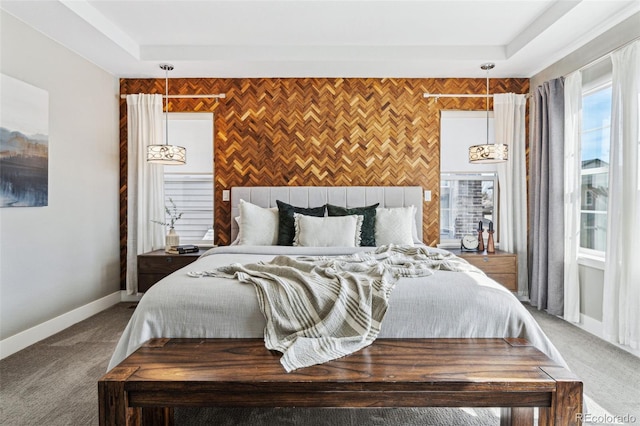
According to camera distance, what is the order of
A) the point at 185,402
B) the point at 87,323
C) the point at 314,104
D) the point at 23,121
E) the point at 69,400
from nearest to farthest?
the point at 185,402 < the point at 69,400 < the point at 23,121 < the point at 87,323 < the point at 314,104

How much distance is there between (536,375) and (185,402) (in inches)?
56.3

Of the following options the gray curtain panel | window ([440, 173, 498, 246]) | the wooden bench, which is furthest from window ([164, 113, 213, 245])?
the gray curtain panel

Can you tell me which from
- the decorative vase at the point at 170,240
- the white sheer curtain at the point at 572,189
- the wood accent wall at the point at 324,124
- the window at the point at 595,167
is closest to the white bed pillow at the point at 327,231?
the wood accent wall at the point at 324,124

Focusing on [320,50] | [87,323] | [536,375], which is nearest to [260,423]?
[536,375]

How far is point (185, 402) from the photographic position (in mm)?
1547

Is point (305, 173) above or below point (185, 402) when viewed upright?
above

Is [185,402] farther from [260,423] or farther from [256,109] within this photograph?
[256,109]

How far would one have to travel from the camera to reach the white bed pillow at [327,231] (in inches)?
139

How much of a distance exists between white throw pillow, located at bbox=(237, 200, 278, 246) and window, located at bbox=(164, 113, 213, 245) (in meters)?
0.95

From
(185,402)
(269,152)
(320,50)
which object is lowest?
(185,402)

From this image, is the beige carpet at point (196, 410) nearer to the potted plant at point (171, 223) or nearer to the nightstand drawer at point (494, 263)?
the nightstand drawer at point (494, 263)

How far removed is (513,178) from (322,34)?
8.69 feet

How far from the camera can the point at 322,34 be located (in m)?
3.70

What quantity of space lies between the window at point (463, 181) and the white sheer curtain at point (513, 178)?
176mm
